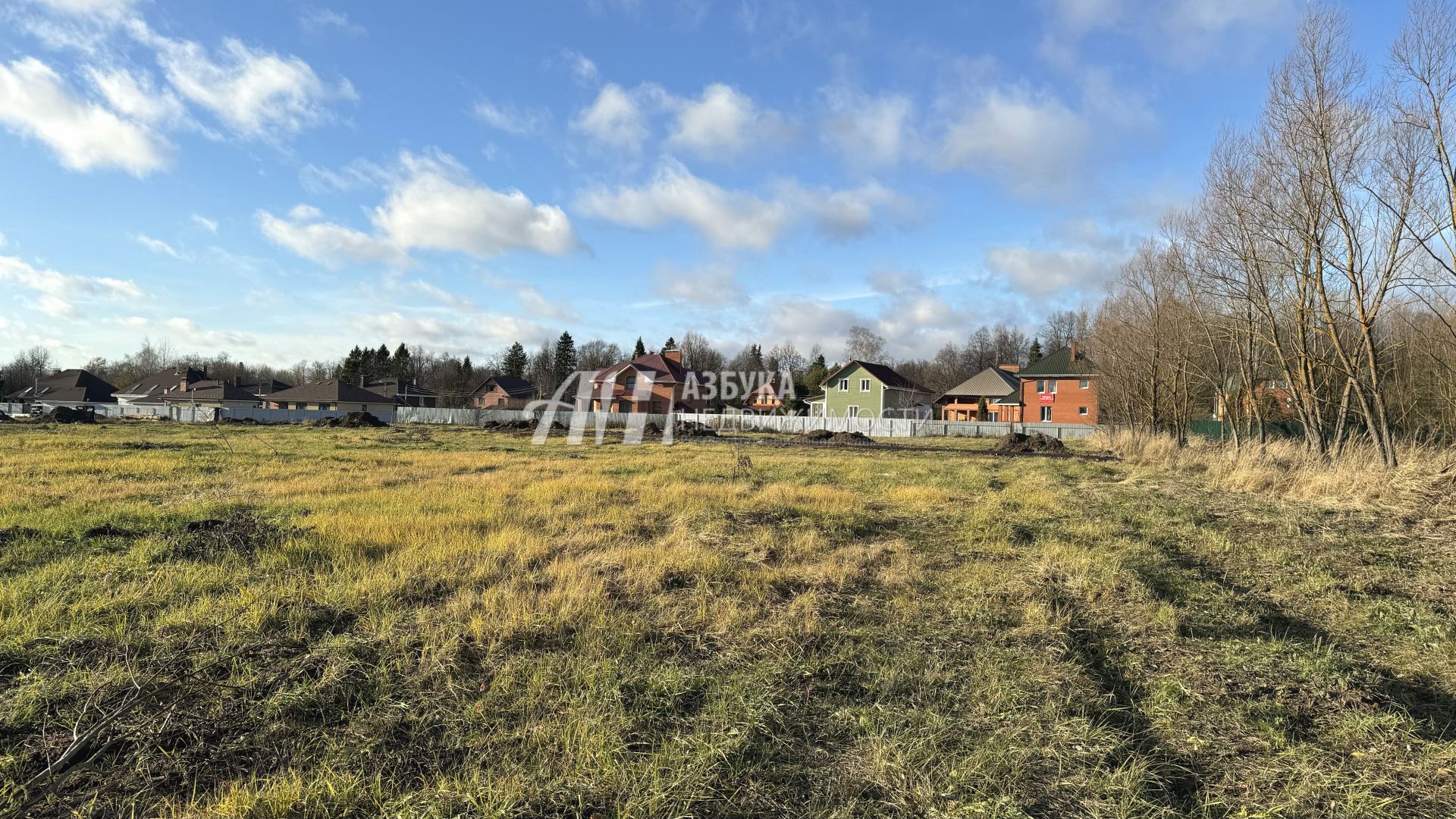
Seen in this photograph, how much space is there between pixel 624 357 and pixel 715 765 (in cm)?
10141

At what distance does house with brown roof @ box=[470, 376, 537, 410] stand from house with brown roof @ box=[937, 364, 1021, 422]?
51.1 meters

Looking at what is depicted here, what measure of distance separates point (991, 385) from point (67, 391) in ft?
349

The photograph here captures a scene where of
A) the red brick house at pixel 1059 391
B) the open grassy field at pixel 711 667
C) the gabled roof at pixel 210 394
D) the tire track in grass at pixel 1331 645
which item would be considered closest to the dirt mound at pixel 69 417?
the gabled roof at pixel 210 394

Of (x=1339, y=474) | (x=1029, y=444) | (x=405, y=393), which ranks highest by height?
(x=405, y=393)

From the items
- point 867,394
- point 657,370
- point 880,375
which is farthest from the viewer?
point 657,370

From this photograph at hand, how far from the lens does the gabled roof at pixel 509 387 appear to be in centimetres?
7975

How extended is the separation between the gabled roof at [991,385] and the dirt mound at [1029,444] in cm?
2448

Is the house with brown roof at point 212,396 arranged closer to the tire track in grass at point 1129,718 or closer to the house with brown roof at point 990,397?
the house with brown roof at point 990,397

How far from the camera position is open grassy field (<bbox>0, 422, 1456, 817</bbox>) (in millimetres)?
2965

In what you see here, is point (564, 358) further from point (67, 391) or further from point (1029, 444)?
point (1029, 444)

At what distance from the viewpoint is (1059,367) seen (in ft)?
166

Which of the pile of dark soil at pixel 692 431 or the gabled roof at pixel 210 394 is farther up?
the gabled roof at pixel 210 394

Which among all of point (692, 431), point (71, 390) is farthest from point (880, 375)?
point (71, 390)

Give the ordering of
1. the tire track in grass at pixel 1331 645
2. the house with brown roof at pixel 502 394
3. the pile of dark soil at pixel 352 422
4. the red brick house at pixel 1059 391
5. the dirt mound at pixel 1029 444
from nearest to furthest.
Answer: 1. the tire track in grass at pixel 1331 645
2. the dirt mound at pixel 1029 444
3. the pile of dark soil at pixel 352 422
4. the red brick house at pixel 1059 391
5. the house with brown roof at pixel 502 394
